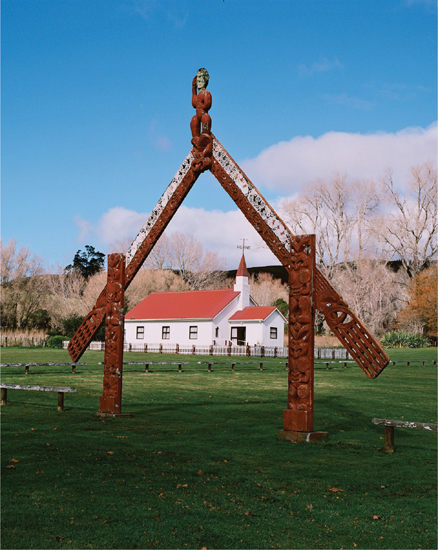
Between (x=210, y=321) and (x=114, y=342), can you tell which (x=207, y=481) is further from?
(x=210, y=321)

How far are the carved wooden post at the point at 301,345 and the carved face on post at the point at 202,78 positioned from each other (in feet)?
12.2

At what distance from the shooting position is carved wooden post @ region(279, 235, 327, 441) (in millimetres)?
8695

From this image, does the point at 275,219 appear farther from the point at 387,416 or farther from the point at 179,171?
the point at 387,416

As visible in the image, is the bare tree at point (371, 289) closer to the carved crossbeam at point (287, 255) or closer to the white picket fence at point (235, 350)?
the white picket fence at point (235, 350)

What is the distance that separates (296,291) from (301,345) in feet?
2.88

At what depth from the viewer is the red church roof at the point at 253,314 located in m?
43.6

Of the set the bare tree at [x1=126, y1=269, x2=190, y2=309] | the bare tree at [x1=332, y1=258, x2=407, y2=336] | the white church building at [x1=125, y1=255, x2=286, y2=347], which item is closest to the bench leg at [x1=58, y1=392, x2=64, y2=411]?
the white church building at [x1=125, y1=255, x2=286, y2=347]

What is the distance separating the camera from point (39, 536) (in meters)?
4.70

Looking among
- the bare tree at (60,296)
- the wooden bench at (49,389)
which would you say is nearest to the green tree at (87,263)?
the bare tree at (60,296)

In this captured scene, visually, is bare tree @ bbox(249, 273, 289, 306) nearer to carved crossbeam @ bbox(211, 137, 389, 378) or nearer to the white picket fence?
the white picket fence

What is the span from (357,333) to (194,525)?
4411 millimetres

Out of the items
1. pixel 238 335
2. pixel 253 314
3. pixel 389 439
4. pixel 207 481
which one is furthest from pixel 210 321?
pixel 207 481

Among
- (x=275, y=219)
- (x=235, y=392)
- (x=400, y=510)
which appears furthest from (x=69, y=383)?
(x=400, y=510)

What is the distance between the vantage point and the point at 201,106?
34.0ft
